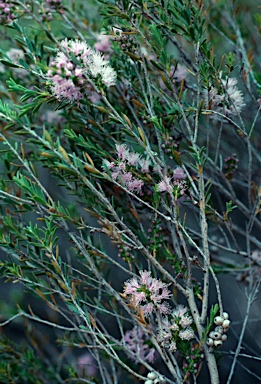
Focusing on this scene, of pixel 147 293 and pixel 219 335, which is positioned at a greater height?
pixel 147 293

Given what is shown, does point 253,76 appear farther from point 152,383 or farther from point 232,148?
point 152,383

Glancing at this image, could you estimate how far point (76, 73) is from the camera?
0.74 metres

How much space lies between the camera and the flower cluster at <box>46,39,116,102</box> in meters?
0.74

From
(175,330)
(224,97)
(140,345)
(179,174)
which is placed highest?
(224,97)

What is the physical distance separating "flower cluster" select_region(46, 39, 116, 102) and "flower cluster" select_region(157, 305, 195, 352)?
18.2 inches

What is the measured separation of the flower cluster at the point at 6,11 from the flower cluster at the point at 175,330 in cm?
70

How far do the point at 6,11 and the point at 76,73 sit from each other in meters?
0.30

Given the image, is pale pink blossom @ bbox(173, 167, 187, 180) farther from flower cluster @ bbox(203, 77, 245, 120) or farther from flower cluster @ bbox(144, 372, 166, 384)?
flower cluster @ bbox(144, 372, 166, 384)

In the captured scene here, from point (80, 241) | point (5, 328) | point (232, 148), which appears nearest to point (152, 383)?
point (80, 241)

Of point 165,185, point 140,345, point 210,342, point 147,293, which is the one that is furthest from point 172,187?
point 140,345

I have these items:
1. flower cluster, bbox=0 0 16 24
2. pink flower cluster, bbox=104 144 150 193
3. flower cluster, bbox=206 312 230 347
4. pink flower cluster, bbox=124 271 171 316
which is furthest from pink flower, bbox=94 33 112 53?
flower cluster, bbox=206 312 230 347

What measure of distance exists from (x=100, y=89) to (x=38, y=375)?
3.09ft

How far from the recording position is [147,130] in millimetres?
1092

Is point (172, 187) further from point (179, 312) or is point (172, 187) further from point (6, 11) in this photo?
point (6, 11)
